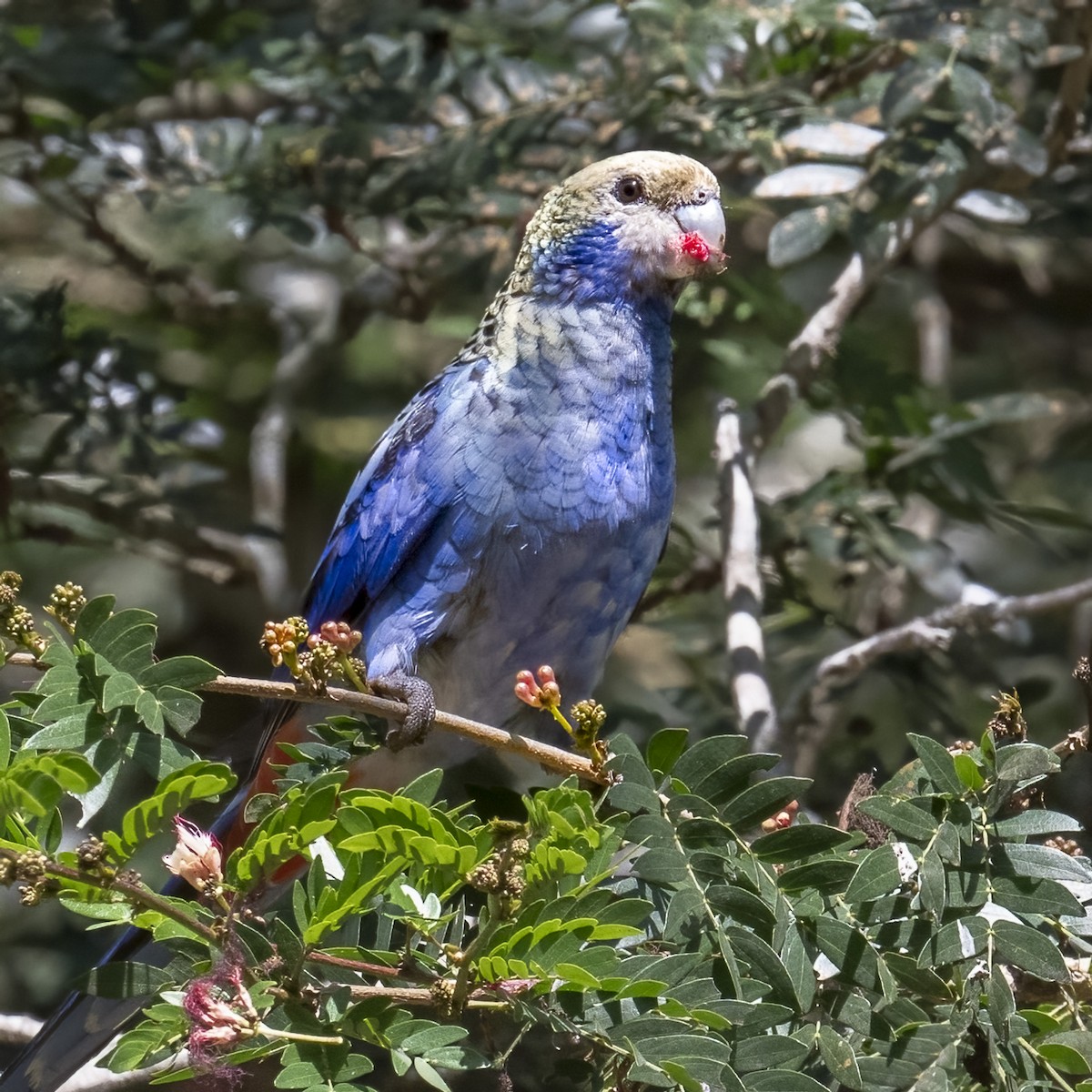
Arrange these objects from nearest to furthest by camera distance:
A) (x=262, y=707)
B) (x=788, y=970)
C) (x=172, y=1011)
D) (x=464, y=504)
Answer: (x=172, y=1011) → (x=788, y=970) → (x=464, y=504) → (x=262, y=707)

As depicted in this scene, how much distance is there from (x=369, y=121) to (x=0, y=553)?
1590 millimetres

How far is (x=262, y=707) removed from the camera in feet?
10.3

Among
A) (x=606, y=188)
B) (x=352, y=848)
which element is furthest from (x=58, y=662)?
(x=606, y=188)

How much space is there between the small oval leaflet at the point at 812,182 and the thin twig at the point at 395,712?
1736mm

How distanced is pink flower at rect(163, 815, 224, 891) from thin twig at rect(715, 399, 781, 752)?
1.61 meters

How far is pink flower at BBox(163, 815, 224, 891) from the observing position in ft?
5.60

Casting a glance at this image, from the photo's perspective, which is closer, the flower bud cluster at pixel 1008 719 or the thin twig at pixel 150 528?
the flower bud cluster at pixel 1008 719

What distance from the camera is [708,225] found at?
116 inches

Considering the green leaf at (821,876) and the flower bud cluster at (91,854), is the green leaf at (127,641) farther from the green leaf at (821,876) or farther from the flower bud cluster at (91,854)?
the green leaf at (821,876)

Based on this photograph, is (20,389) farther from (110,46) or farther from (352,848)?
(352,848)

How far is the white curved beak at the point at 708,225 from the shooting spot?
9.65 ft

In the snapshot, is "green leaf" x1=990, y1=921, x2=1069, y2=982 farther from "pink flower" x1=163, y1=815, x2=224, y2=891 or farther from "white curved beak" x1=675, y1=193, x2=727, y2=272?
"white curved beak" x1=675, y1=193, x2=727, y2=272

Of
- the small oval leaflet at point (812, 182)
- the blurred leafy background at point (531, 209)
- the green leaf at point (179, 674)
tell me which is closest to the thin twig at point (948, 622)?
the blurred leafy background at point (531, 209)

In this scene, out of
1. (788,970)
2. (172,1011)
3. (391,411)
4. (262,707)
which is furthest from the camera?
(391,411)
